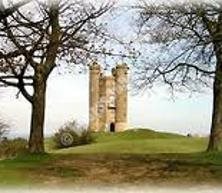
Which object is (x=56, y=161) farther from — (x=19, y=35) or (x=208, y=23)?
(x=208, y=23)

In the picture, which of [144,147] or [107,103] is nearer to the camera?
[144,147]

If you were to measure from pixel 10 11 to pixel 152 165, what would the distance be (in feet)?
22.2

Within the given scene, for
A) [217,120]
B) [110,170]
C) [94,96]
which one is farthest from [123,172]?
[94,96]

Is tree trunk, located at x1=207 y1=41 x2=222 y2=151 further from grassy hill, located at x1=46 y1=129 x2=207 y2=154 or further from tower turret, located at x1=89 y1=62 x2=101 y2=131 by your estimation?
tower turret, located at x1=89 y1=62 x2=101 y2=131

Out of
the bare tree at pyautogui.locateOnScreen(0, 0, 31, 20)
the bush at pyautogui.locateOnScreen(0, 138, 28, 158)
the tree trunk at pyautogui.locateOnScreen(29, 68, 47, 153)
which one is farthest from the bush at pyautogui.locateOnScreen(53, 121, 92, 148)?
the bare tree at pyautogui.locateOnScreen(0, 0, 31, 20)

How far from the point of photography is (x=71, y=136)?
1747 inches

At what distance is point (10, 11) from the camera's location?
20.7 metres

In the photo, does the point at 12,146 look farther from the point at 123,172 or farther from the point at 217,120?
the point at 123,172

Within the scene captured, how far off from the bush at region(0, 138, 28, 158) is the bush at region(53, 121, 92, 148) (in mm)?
2247

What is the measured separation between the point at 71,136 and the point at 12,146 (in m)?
4.60

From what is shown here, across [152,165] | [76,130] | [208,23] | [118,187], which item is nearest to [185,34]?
[208,23]

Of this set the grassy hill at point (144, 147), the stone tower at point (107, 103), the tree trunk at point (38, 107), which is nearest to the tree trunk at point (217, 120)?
the grassy hill at point (144, 147)

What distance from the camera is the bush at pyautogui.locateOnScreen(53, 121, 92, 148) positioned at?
43.8 meters

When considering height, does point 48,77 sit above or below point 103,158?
above
